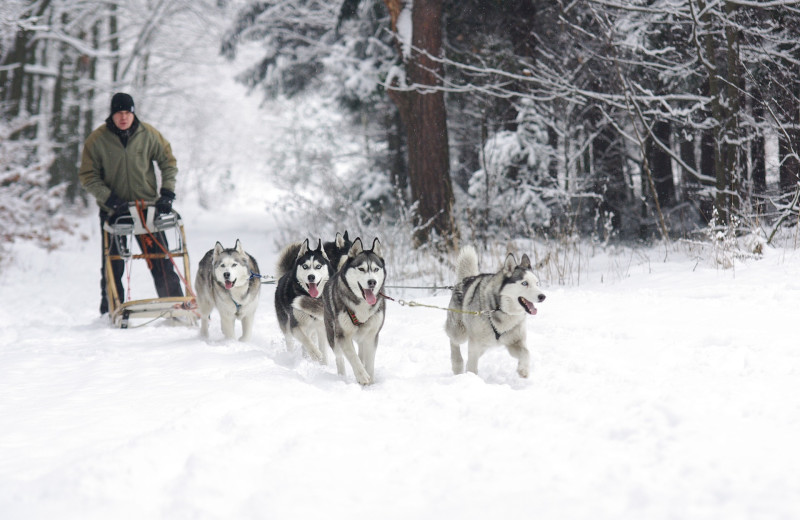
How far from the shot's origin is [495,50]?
36.7 ft

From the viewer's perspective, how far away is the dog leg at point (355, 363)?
3889mm

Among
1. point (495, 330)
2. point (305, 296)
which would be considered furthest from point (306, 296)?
point (495, 330)

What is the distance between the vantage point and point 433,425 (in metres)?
2.80

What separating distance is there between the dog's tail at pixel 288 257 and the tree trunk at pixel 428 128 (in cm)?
417

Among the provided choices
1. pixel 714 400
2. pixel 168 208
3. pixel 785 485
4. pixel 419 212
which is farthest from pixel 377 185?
pixel 785 485

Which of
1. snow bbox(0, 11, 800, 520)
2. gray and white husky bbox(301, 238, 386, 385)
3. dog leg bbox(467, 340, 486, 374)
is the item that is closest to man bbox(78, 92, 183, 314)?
snow bbox(0, 11, 800, 520)

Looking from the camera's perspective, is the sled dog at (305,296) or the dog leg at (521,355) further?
the sled dog at (305,296)

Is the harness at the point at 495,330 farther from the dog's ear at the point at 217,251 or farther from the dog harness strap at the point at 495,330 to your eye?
the dog's ear at the point at 217,251

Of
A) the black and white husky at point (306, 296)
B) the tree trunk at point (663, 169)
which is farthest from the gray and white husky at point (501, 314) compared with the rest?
the tree trunk at point (663, 169)

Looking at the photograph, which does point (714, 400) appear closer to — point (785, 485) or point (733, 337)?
point (785, 485)

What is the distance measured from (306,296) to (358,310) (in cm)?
72

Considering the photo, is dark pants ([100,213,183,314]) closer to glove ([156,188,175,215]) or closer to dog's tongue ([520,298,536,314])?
glove ([156,188,175,215])

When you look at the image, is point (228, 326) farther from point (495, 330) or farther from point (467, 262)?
point (495, 330)

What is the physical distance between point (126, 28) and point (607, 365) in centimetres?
2098
